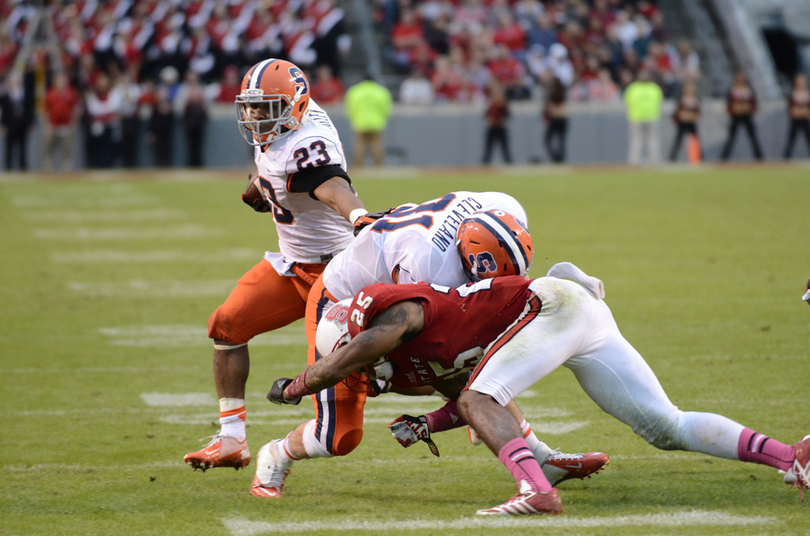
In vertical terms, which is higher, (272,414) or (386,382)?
(386,382)

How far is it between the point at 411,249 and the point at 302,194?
0.80 m

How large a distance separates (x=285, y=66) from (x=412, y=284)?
139 centimetres

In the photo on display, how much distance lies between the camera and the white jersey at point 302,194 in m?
4.31

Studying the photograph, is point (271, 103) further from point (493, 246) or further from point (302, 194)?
point (493, 246)

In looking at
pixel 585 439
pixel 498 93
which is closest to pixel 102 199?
pixel 498 93

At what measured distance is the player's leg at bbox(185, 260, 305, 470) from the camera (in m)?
4.32

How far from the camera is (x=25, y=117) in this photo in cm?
1755

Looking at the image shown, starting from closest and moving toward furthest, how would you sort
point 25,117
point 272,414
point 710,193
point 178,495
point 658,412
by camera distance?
point 658,412, point 178,495, point 272,414, point 710,193, point 25,117

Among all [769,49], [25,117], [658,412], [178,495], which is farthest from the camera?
[769,49]

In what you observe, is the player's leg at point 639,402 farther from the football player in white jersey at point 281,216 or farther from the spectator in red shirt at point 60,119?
the spectator in red shirt at point 60,119

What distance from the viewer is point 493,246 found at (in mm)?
3670

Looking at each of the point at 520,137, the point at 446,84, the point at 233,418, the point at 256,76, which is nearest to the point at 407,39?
the point at 446,84

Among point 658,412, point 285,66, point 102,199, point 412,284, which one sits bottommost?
point 102,199

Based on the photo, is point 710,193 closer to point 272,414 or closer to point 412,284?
point 272,414
